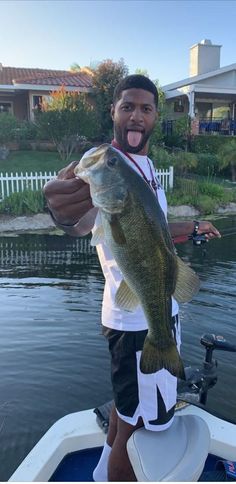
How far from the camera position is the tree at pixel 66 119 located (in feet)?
62.6

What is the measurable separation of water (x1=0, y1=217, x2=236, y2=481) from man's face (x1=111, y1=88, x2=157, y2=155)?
260 cm

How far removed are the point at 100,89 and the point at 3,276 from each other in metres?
17.9

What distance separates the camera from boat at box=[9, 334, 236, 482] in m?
2.15

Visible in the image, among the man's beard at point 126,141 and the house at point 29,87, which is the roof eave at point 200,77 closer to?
the house at point 29,87

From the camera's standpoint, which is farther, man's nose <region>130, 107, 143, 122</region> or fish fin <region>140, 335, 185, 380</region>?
man's nose <region>130, 107, 143, 122</region>

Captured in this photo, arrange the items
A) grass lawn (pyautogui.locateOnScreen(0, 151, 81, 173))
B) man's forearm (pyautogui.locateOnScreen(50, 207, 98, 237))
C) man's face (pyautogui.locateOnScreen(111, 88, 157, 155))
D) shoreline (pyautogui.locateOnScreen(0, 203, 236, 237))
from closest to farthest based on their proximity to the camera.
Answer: man's forearm (pyautogui.locateOnScreen(50, 207, 98, 237)) → man's face (pyautogui.locateOnScreen(111, 88, 157, 155)) → shoreline (pyautogui.locateOnScreen(0, 203, 236, 237)) → grass lawn (pyautogui.locateOnScreen(0, 151, 81, 173))

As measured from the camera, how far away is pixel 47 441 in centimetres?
285

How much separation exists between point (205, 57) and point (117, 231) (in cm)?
3061

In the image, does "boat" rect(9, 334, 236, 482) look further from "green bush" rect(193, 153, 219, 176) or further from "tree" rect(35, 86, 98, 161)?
"green bush" rect(193, 153, 219, 176)

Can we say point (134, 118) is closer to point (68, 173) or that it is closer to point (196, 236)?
point (68, 173)

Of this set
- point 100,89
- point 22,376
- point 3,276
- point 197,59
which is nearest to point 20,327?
point 22,376

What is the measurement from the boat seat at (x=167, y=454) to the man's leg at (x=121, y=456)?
81mm

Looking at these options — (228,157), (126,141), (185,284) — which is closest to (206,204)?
(228,157)

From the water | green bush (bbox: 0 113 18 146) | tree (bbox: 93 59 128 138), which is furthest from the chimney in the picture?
the water
